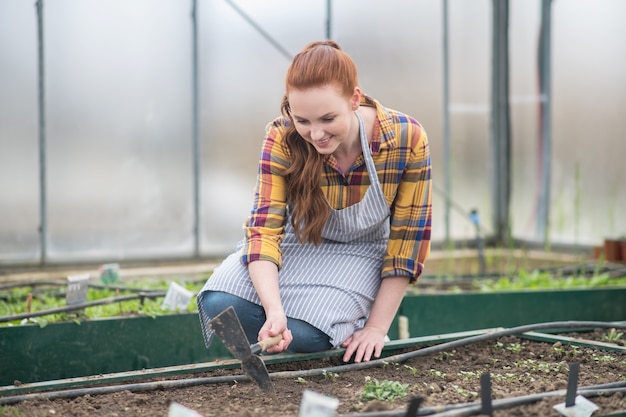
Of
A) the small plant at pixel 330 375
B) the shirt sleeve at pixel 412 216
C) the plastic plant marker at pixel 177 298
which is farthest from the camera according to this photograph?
the plastic plant marker at pixel 177 298

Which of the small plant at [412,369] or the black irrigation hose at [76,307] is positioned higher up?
the black irrigation hose at [76,307]

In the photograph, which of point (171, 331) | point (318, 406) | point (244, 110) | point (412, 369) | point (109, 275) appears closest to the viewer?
point (318, 406)

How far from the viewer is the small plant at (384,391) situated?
2164mm

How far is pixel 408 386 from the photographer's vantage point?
2285 millimetres

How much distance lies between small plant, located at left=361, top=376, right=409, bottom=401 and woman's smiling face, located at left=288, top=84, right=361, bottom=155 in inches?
27.6

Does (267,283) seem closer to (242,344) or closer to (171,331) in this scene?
(242,344)

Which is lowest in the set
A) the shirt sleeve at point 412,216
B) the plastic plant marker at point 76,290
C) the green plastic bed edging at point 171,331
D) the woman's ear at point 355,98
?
the green plastic bed edging at point 171,331

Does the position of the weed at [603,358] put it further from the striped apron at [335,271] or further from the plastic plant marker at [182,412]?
the plastic plant marker at [182,412]

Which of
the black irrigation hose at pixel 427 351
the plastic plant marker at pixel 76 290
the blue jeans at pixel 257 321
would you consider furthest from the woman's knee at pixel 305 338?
the plastic plant marker at pixel 76 290

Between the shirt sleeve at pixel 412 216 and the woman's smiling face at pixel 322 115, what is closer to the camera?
the woman's smiling face at pixel 322 115

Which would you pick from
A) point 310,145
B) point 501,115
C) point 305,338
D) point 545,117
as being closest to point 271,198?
point 310,145

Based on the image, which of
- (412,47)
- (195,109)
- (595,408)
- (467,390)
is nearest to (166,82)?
(195,109)

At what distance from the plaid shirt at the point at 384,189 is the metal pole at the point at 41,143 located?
9.55 feet

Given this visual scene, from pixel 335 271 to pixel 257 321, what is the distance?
1.04ft
